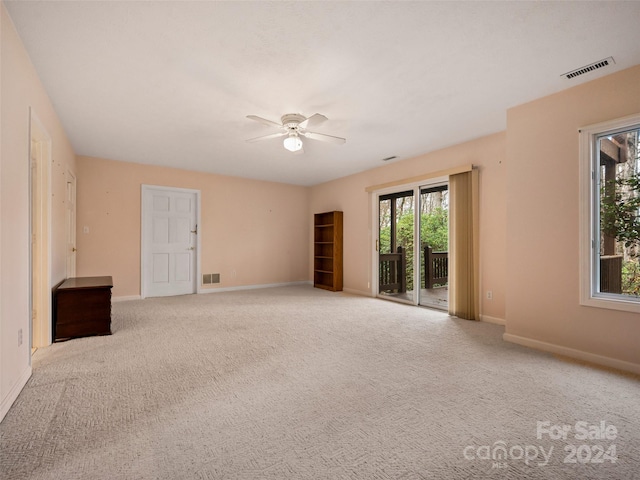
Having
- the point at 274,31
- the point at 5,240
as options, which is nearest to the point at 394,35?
the point at 274,31

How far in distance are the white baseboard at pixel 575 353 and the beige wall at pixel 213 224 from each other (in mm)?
5078

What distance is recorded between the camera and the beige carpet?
1.46 meters

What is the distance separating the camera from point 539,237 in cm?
310

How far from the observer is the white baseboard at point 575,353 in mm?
2527

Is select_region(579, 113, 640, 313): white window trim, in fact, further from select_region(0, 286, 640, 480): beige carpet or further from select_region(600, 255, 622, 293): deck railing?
select_region(0, 286, 640, 480): beige carpet

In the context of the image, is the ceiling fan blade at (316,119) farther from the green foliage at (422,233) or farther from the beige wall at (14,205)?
the green foliage at (422,233)

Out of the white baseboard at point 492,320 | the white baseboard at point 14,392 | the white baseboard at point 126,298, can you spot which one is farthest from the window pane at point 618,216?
the white baseboard at point 126,298

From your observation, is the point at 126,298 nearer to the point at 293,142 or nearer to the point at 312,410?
the point at 293,142

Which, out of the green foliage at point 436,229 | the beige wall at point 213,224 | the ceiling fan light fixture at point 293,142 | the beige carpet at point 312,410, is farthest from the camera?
the beige wall at point 213,224

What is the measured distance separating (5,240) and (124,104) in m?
1.94

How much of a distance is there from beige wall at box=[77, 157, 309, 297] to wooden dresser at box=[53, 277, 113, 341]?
215 cm

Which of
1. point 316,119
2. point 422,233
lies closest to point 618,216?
point 422,233

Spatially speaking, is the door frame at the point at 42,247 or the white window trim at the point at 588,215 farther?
the door frame at the point at 42,247

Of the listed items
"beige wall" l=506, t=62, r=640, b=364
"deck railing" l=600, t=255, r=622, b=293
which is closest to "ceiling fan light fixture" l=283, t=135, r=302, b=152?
"beige wall" l=506, t=62, r=640, b=364
